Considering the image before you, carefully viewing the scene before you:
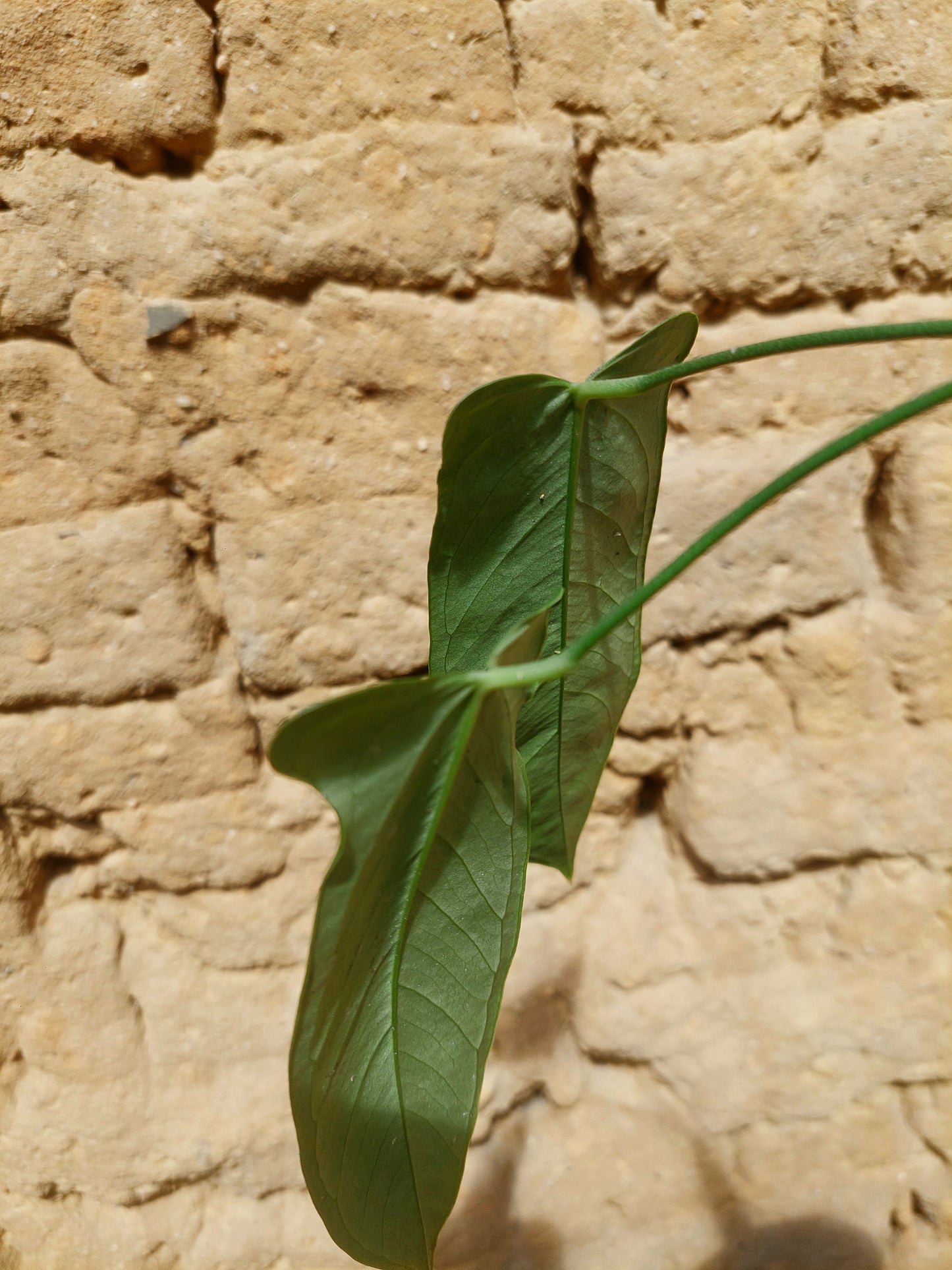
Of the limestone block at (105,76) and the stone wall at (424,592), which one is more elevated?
the limestone block at (105,76)

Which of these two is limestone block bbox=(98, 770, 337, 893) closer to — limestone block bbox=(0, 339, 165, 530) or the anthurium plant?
limestone block bbox=(0, 339, 165, 530)

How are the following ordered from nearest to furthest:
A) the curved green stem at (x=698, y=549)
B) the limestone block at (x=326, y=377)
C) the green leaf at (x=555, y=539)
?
the curved green stem at (x=698, y=549)
the green leaf at (x=555, y=539)
the limestone block at (x=326, y=377)

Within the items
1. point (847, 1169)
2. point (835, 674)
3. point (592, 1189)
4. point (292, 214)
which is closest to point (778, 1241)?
point (847, 1169)

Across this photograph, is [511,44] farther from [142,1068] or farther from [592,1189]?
[592,1189]

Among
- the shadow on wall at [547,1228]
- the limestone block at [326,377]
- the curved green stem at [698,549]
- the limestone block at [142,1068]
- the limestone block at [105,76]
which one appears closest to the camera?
the curved green stem at [698,549]

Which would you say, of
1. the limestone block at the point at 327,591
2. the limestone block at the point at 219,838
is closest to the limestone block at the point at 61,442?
the limestone block at the point at 327,591

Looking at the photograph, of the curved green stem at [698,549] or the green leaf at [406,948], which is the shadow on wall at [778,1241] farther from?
the curved green stem at [698,549]

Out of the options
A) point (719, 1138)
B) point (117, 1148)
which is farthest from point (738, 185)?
point (117, 1148)
